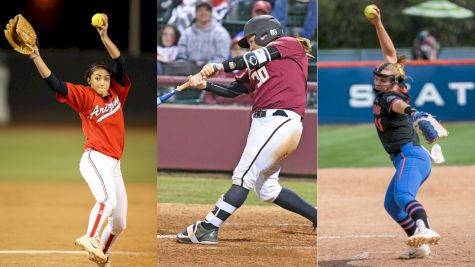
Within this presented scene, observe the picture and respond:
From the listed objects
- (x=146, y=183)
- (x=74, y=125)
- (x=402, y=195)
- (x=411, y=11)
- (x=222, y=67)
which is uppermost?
(x=222, y=67)

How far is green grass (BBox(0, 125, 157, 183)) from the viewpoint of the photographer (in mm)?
15945

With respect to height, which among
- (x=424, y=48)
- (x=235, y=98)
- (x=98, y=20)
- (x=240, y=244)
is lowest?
(x=424, y=48)

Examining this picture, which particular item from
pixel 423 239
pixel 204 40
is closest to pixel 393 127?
pixel 423 239

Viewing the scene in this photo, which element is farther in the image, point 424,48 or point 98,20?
point 424,48

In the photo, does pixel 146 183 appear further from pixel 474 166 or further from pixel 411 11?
pixel 411 11

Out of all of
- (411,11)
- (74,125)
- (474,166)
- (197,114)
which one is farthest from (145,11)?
(197,114)

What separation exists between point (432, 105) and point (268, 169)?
12520mm

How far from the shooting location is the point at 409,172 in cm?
556

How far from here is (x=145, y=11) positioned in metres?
27.2

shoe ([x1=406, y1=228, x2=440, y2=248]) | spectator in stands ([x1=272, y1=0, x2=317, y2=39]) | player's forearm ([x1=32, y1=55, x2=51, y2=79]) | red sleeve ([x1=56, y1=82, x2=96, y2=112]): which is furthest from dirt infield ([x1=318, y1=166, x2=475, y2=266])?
player's forearm ([x1=32, y1=55, x2=51, y2=79])

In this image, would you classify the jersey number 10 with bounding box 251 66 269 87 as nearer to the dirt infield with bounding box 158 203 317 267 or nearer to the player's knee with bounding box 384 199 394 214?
the dirt infield with bounding box 158 203 317 267

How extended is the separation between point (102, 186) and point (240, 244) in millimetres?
1200

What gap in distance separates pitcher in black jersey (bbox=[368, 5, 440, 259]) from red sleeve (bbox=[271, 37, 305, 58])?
499mm

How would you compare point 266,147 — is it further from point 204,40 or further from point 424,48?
point 424,48
